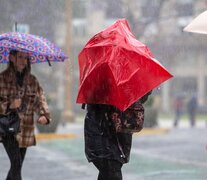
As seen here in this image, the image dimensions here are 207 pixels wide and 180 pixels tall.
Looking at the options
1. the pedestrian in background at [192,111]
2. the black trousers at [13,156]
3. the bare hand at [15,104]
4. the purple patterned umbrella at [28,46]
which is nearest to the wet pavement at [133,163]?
the purple patterned umbrella at [28,46]

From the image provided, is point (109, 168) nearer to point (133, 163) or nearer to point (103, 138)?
point (103, 138)

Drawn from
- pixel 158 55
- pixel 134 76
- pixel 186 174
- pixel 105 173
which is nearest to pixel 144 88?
pixel 134 76

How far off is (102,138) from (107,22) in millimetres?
40780

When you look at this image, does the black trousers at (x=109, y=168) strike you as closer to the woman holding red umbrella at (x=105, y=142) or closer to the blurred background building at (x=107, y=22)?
the woman holding red umbrella at (x=105, y=142)

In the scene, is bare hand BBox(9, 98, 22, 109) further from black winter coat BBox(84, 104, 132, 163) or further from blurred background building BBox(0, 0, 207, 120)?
blurred background building BBox(0, 0, 207, 120)

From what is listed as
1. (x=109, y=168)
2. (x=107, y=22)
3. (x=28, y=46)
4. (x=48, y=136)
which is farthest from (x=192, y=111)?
(x=109, y=168)

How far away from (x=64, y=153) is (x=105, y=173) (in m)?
7.42

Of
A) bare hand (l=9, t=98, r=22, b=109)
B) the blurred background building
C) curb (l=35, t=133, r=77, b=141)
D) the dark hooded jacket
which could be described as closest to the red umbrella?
the dark hooded jacket

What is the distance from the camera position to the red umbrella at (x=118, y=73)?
4.56 meters

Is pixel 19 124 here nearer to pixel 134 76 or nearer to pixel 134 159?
pixel 134 76

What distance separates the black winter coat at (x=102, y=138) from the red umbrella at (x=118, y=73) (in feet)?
0.34

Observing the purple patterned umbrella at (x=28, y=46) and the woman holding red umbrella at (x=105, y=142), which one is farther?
the purple patterned umbrella at (x=28, y=46)

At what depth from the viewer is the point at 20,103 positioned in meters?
5.65

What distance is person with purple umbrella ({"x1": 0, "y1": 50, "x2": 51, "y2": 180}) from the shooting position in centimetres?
559
